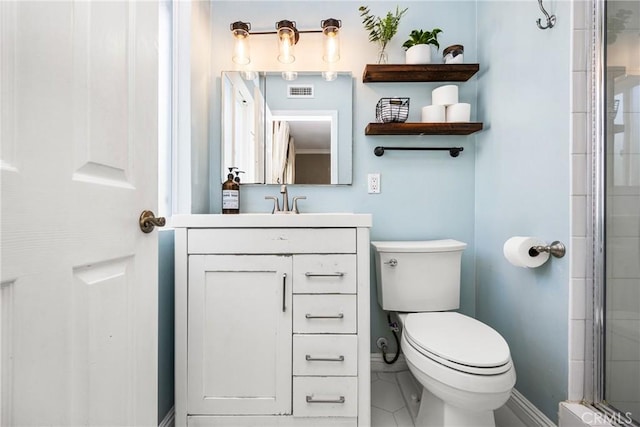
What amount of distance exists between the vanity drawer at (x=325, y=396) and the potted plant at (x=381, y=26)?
165 cm

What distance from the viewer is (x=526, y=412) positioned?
4.12 ft

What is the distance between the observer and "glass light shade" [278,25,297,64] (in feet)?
5.39

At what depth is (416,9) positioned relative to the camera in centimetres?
175

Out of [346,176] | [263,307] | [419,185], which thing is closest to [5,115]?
[263,307]

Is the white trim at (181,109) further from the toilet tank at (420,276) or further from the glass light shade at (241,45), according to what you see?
the toilet tank at (420,276)

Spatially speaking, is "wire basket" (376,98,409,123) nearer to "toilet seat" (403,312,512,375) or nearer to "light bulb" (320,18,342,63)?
"light bulb" (320,18,342,63)

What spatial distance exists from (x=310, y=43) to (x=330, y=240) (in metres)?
1.25

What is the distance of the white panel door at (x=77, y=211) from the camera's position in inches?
16.3

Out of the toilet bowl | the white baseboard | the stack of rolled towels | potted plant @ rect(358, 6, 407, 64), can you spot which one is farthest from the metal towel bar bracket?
the white baseboard

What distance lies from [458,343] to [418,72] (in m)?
1.36

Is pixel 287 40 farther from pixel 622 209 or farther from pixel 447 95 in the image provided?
pixel 622 209

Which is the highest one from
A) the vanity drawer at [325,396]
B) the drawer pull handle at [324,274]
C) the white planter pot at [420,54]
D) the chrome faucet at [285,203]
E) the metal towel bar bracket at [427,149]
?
the white planter pot at [420,54]

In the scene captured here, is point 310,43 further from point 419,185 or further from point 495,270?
point 495,270

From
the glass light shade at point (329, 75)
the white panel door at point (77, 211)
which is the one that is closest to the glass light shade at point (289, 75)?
the glass light shade at point (329, 75)
